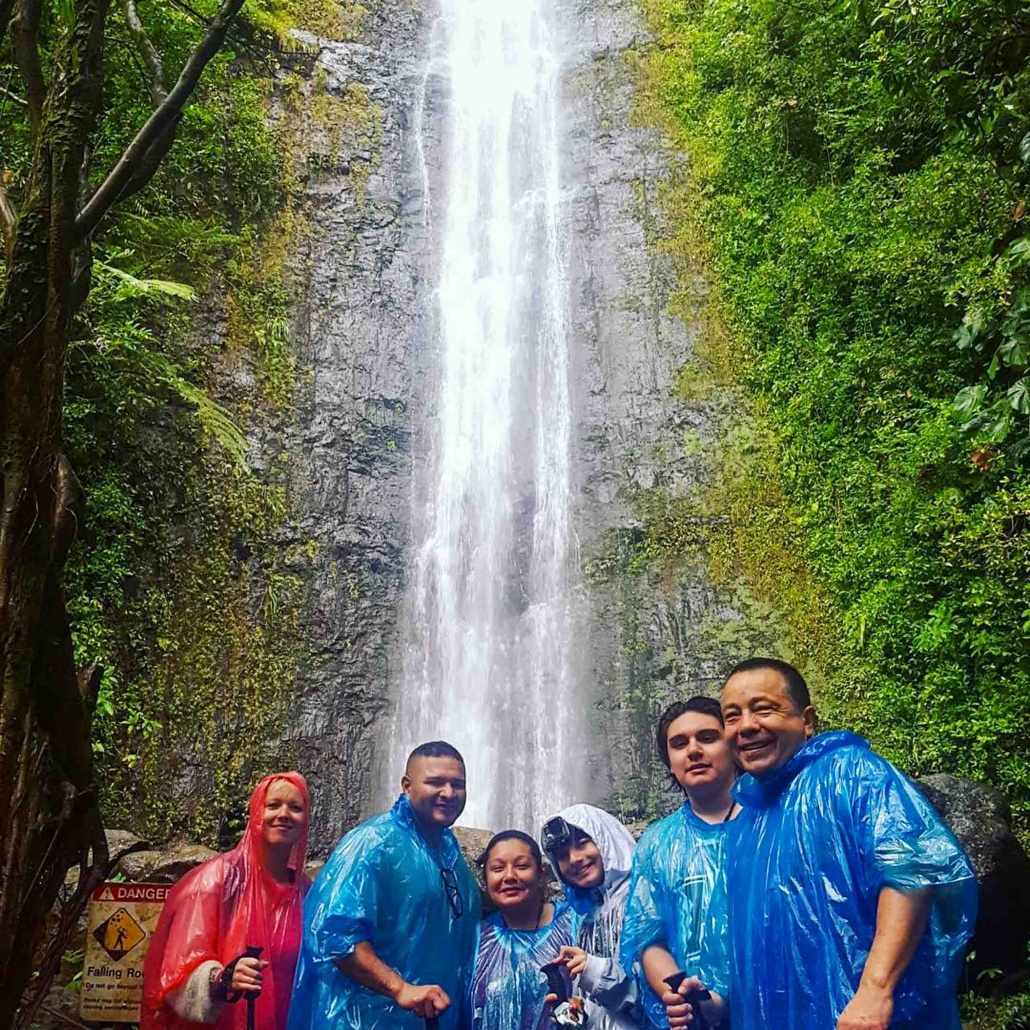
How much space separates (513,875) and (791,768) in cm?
121

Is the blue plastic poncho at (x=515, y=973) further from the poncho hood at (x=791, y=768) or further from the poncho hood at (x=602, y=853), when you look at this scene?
the poncho hood at (x=791, y=768)

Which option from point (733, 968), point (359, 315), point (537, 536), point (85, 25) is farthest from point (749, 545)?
point (85, 25)

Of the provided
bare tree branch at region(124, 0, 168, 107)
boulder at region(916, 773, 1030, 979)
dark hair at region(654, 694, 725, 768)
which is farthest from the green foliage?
bare tree branch at region(124, 0, 168, 107)

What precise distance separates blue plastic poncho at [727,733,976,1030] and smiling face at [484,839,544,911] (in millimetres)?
838

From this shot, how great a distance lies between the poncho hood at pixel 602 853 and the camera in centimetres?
339

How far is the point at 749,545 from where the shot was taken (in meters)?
9.95

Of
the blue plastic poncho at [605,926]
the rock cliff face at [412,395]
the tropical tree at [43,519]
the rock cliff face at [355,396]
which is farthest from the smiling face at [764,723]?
the rock cliff face at [355,396]

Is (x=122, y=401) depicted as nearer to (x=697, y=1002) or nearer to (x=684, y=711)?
(x=684, y=711)

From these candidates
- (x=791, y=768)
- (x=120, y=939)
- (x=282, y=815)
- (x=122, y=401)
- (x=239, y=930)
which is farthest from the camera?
(x=122, y=401)

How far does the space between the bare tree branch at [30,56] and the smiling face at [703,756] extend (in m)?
2.92

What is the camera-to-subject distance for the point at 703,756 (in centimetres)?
321

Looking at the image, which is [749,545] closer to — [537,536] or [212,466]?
[537,536]

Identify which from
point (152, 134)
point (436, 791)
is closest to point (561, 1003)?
point (436, 791)

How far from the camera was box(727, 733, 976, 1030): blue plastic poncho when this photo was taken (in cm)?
238
